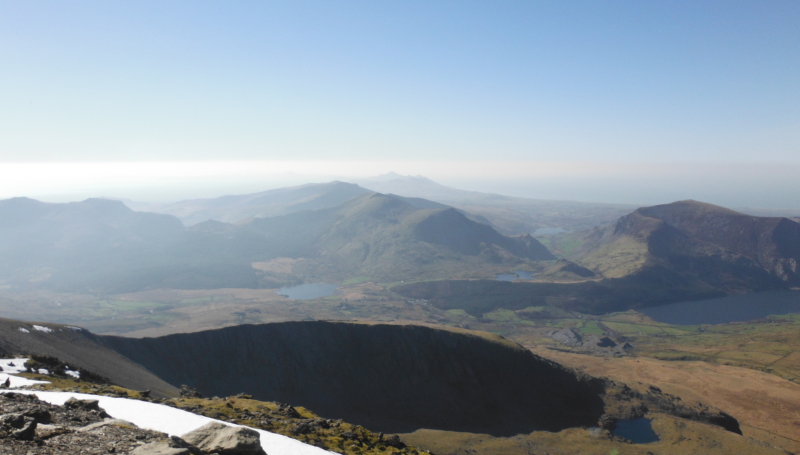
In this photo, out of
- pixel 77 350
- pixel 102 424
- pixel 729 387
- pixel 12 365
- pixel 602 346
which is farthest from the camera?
pixel 602 346

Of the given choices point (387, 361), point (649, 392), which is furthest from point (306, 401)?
point (649, 392)

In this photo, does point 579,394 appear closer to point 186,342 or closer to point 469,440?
point 469,440

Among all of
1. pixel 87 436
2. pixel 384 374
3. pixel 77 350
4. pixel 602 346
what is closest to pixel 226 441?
pixel 87 436

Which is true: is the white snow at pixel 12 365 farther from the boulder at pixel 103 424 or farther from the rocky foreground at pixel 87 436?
the boulder at pixel 103 424

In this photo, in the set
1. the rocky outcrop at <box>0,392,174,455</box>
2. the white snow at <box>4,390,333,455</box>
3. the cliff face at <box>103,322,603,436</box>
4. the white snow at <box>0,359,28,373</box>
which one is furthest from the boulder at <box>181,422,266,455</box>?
the cliff face at <box>103,322,603,436</box>

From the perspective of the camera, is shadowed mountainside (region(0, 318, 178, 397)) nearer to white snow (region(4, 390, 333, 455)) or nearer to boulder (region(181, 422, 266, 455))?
white snow (region(4, 390, 333, 455))

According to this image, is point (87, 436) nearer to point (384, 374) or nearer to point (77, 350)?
point (77, 350)
